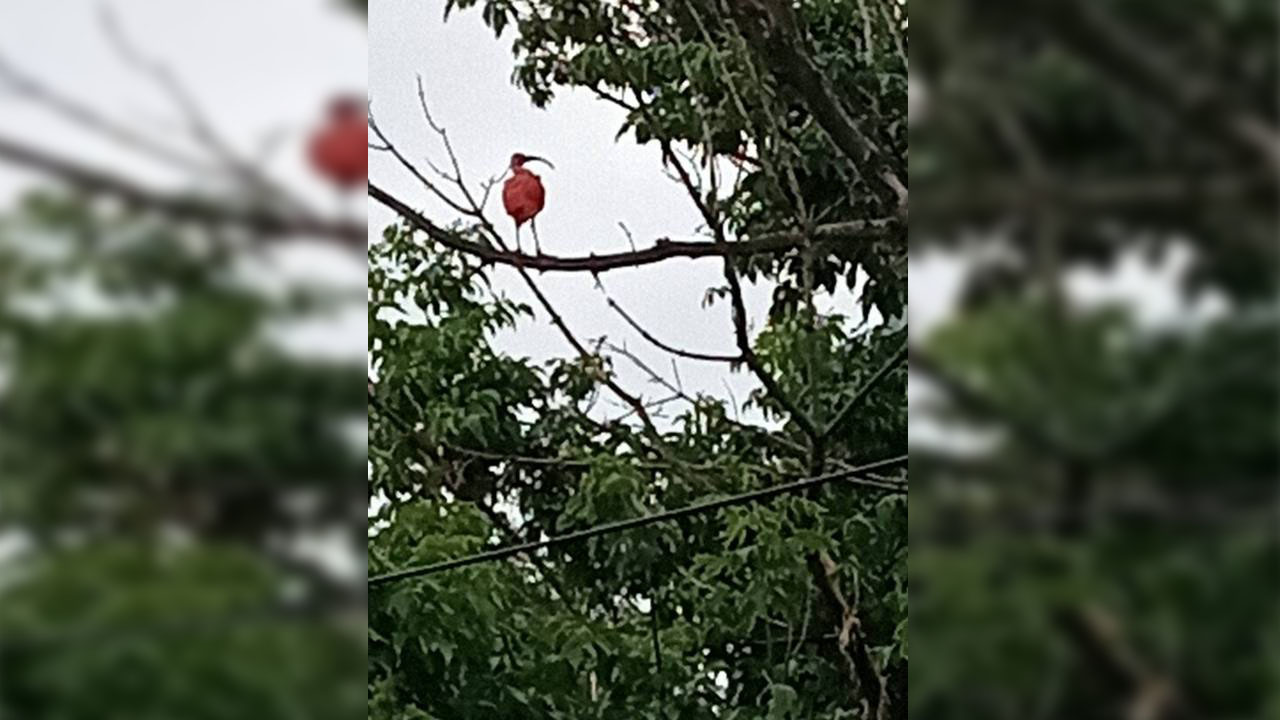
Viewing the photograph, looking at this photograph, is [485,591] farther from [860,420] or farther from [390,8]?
[390,8]

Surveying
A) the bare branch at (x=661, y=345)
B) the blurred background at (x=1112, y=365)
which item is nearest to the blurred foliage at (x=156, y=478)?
the blurred background at (x=1112, y=365)

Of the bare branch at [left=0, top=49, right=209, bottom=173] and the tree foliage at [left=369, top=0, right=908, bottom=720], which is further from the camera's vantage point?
the tree foliage at [left=369, top=0, right=908, bottom=720]

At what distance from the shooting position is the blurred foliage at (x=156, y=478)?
0.32 meters

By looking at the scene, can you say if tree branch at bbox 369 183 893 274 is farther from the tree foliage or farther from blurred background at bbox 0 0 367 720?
blurred background at bbox 0 0 367 720

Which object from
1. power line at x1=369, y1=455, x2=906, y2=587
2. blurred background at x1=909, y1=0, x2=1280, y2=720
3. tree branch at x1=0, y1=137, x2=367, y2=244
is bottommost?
blurred background at x1=909, y1=0, x2=1280, y2=720

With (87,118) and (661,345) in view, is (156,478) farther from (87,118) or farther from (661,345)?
(661,345)

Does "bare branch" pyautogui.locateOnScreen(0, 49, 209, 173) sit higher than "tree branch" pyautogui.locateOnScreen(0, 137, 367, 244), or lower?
higher

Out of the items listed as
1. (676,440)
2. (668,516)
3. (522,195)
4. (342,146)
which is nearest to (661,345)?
(676,440)

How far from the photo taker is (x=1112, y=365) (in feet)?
0.89

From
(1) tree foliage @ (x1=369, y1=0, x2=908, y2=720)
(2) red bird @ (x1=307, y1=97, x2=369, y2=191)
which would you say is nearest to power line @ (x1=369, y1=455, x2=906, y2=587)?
(1) tree foliage @ (x1=369, y1=0, x2=908, y2=720)

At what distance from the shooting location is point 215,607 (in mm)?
338

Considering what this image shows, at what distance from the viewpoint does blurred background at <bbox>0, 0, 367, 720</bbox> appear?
0.33 metres

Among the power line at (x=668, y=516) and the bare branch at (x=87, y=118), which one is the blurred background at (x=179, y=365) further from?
the power line at (x=668, y=516)

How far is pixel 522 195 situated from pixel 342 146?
Result: 1.97 metres
